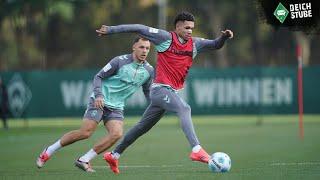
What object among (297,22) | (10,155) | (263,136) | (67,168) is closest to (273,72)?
(263,136)

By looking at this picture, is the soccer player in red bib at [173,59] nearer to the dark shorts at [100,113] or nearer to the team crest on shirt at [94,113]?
the dark shorts at [100,113]

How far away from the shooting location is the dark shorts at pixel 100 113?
14840 millimetres

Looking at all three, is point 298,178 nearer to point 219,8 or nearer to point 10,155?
point 10,155

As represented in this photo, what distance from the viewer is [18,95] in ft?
116

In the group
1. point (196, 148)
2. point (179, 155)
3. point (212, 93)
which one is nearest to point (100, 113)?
point (196, 148)

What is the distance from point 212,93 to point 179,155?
16731 mm

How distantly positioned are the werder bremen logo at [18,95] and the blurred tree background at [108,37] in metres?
8.30

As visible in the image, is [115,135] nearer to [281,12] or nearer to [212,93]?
[281,12]

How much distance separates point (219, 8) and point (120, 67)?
53.2m

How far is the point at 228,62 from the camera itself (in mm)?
58500

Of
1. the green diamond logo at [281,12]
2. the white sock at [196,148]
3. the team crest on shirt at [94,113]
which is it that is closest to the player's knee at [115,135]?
the team crest on shirt at [94,113]

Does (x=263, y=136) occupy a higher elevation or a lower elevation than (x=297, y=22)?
lower

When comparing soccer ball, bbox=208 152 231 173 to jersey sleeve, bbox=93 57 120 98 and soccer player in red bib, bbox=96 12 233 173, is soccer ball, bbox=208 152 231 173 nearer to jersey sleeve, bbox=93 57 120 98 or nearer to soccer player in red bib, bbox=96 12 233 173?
soccer player in red bib, bbox=96 12 233 173

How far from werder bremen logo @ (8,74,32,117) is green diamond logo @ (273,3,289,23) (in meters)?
17.2
